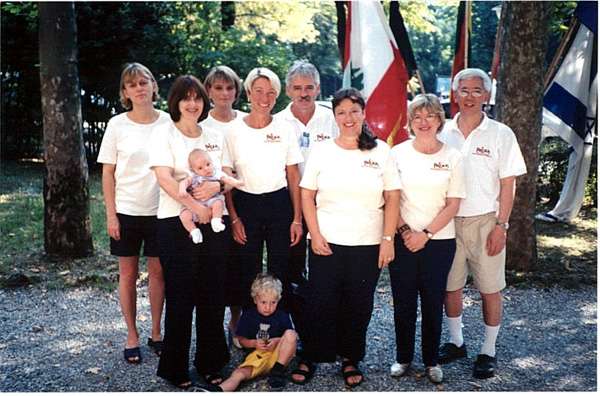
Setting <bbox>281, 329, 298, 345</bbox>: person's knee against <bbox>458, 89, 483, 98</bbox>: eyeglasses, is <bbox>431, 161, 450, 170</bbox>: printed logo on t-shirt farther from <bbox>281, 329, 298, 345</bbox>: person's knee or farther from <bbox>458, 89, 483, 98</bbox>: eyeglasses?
<bbox>281, 329, 298, 345</bbox>: person's knee

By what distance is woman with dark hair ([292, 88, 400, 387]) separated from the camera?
3688 mm

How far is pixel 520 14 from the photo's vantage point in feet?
21.2

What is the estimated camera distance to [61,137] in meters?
6.90

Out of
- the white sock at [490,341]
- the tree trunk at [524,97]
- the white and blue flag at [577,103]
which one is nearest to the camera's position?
the white sock at [490,341]

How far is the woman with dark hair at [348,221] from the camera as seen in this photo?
3.69 meters

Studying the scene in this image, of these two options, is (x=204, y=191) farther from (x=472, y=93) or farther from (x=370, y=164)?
(x=472, y=93)

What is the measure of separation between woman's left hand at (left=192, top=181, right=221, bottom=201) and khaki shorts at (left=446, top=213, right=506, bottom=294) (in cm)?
171

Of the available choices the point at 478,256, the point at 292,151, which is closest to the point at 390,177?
the point at 292,151

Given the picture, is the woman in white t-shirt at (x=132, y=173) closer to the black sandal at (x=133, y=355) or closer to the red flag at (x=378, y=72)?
the black sandal at (x=133, y=355)

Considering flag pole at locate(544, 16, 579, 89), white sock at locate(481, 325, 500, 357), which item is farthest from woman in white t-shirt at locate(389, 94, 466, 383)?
flag pole at locate(544, 16, 579, 89)

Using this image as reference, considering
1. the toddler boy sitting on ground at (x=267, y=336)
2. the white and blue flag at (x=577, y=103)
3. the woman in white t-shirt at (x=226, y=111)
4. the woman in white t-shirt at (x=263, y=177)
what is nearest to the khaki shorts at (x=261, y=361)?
the toddler boy sitting on ground at (x=267, y=336)

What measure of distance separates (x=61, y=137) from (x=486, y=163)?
5.01 metres

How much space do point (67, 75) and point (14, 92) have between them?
29.7 feet

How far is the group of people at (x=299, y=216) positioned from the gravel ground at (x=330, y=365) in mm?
129
